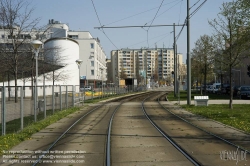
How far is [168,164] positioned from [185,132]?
5.14 m

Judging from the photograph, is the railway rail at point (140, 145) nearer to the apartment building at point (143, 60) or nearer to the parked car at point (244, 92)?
the parked car at point (244, 92)

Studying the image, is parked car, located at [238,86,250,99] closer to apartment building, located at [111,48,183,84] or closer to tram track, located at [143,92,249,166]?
tram track, located at [143,92,249,166]

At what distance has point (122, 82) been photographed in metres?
83.5

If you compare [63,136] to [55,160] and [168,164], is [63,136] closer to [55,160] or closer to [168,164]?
[55,160]

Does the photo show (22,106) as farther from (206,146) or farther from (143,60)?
(143,60)

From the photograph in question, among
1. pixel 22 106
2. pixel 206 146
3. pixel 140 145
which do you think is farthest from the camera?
pixel 22 106

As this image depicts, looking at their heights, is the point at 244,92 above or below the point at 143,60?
below

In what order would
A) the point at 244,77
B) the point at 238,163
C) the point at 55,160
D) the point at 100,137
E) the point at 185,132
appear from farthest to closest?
the point at 244,77
the point at 185,132
the point at 100,137
the point at 55,160
the point at 238,163

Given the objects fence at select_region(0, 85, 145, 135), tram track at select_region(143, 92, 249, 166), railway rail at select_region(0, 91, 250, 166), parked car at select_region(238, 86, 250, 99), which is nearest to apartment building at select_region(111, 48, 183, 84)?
parked car at select_region(238, 86, 250, 99)

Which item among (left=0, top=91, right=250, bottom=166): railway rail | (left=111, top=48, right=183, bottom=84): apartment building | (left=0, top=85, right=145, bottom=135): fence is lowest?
(left=0, top=91, right=250, bottom=166): railway rail

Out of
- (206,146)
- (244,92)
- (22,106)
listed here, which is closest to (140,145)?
(206,146)

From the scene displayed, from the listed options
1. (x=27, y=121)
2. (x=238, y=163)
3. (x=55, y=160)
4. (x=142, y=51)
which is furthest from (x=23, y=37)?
(x=142, y=51)

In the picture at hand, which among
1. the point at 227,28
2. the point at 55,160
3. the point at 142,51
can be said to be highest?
the point at 142,51

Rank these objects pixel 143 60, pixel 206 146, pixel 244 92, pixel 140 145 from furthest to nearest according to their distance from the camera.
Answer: pixel 143 60 < pixel 244 92 < pixel 140 145 < pixel 206 146
